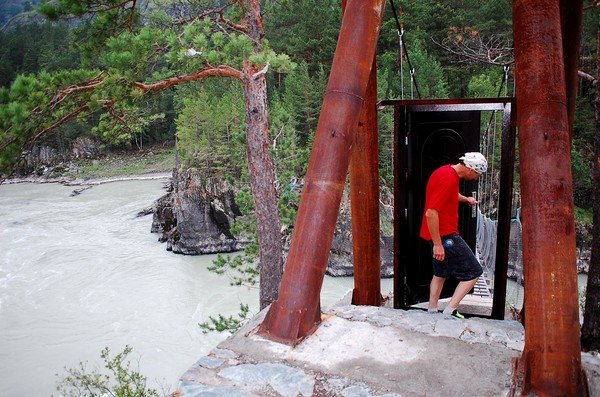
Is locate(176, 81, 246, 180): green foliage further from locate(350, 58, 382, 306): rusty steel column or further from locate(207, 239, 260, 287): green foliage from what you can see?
locate(350, 58, 382, 306): rusty steel column

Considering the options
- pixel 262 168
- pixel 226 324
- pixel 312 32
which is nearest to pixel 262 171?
pixel 262 168

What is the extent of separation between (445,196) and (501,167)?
462 mm

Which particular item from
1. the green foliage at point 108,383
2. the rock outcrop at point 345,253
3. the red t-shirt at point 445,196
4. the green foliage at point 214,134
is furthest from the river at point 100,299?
the red t-shirt at point 445,196

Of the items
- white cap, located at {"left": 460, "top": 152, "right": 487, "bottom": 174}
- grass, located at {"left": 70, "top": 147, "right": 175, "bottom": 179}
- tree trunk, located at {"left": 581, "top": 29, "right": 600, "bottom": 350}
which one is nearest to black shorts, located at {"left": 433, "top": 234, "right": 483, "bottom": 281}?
white cap, located at {"left": 460, "top": 152, "right": 487, "bottom": 174}

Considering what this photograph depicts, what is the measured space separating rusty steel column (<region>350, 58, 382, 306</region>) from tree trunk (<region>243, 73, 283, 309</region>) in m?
3.70

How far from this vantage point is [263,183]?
7.03m

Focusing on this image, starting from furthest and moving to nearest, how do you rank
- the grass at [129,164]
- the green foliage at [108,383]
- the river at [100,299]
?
the grass at [129,164], the river at [100,299], the green foliage at [108,383]

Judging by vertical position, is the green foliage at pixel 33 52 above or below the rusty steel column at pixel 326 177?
above

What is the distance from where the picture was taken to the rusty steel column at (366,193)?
333 centimetres

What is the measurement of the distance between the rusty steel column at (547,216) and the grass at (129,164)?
140 ft

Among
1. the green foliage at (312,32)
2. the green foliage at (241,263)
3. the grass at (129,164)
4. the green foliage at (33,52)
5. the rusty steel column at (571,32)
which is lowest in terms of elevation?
the green foliage at (241,263)

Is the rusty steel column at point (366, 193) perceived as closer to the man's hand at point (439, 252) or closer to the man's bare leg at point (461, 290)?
the man's hand at point (439, 252)

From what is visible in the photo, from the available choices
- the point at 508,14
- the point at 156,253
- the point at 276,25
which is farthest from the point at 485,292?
the point at 276,25

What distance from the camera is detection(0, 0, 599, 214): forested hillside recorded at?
18.3 ft
